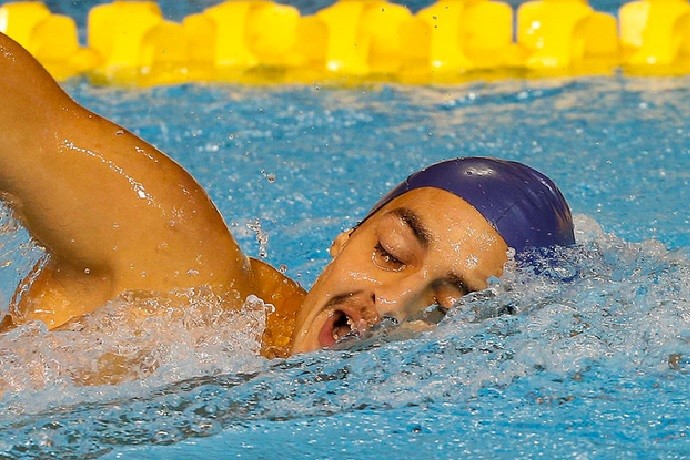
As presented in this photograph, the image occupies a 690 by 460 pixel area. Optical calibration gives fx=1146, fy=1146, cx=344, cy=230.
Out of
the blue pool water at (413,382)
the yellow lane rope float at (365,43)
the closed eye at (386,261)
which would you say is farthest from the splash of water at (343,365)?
the yellow lane rope float at (365,43)

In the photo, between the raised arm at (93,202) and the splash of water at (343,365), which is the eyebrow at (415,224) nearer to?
the splash of water at (343,365)

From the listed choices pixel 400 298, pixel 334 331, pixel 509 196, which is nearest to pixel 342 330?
pixel 334 331

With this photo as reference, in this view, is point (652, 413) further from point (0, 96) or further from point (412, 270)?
point (0, 96)

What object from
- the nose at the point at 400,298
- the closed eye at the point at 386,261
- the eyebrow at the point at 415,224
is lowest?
the nose at the point at 400,298

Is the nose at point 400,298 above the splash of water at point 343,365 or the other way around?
above

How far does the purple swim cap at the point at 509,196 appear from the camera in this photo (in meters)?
1.88

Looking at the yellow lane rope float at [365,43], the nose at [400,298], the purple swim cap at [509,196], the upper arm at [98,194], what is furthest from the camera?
the yellow lane rope float at [365,43]

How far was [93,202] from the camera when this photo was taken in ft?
5.50

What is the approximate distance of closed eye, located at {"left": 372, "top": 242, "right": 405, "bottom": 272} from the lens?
1.80 meters

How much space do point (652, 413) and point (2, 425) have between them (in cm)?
98

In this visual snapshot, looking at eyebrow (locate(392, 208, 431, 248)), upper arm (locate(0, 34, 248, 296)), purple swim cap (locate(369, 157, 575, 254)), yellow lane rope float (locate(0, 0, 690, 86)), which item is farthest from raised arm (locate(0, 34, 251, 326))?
yellow lane rope float (locate(0, 0, 690, 86))

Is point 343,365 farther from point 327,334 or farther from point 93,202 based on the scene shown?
point 93,202

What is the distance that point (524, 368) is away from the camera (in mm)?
1874

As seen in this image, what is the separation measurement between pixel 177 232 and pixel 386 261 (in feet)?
1.09
